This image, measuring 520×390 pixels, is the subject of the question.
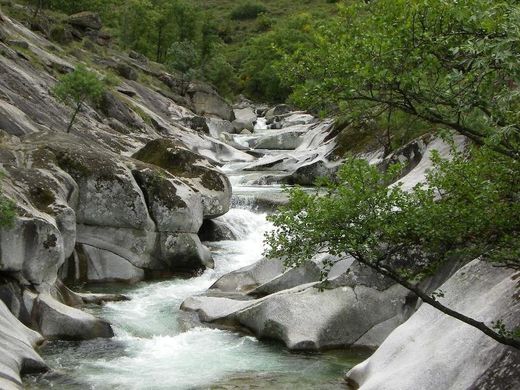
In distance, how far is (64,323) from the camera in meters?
17.1

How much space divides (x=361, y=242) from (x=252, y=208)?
24.7 m

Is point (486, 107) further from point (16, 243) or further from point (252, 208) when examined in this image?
point (252, 208)

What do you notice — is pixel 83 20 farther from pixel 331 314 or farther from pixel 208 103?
pixel 331 314

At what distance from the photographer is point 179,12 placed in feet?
290

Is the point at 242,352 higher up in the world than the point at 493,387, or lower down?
lower down

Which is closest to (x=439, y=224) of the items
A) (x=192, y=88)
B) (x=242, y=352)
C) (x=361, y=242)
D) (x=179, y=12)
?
(x=361, y=242)

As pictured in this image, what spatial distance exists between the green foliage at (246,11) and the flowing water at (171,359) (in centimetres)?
15243

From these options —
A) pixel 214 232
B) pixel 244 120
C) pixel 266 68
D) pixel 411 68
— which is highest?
pixel 411 68

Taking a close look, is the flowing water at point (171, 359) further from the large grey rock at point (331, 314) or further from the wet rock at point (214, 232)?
the wet rock at point (214, 232)

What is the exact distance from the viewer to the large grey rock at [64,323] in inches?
670

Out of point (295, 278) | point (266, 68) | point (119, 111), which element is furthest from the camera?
point (266, 68)

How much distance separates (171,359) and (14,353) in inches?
164

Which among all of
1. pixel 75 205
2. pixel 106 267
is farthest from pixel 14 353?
pixel 75 205

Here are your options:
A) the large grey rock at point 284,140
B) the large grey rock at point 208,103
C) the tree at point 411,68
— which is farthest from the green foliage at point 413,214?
the large grey rock at point 208,103
